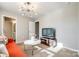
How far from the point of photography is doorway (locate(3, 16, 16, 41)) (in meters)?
1.85

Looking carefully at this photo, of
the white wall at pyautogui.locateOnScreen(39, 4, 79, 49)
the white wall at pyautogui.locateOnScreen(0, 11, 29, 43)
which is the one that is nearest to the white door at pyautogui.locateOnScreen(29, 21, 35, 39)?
the white wall at pyautogui.locateOnScreen(0, 11, 29, 43)

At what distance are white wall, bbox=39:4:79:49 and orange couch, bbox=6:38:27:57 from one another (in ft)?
2.16

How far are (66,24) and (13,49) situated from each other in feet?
3.13

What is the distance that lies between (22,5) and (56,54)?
3.18 ft

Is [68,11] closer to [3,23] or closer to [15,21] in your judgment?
[15,21]

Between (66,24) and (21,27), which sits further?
(21,27)

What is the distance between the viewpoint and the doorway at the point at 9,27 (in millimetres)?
1846

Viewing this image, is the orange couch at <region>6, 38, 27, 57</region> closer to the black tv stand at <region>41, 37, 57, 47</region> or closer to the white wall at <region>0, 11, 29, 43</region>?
the white wall at <region>0, 11, 29, 43</region>

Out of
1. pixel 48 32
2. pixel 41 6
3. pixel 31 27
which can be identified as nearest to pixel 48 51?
pixel 48 32

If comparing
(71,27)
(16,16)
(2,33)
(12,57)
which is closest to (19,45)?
(12,57)

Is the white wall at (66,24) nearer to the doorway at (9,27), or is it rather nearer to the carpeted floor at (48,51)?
the carpeted floor at (48,51)

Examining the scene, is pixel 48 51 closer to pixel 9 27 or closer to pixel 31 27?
pixel 31 27

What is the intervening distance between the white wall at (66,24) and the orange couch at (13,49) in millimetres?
658

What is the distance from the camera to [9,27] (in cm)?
185
